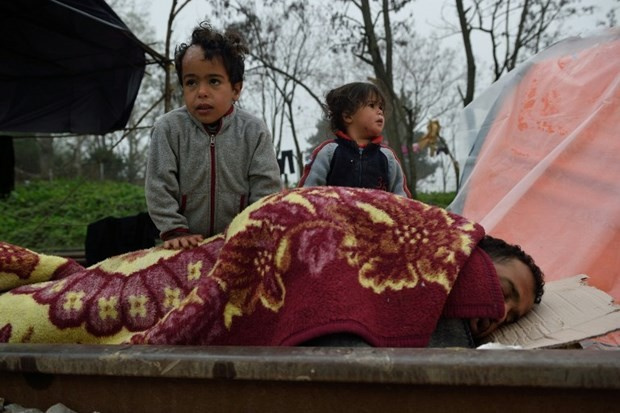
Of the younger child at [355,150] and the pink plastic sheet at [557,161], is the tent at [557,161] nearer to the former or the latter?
the pink plastic sheet at [557,161]

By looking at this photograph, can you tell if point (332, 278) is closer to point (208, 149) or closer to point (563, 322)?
point (563, 322)

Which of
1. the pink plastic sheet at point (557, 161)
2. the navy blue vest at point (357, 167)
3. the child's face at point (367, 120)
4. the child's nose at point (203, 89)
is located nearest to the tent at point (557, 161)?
the pink plastic sheet at point (557, 161)

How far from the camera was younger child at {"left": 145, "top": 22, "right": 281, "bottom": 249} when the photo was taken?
7.38 ft

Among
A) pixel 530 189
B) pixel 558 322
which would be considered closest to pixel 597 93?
pixel 530 189

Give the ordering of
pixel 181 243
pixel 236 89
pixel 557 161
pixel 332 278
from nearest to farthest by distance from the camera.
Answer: pixel 332 278, pixel 181 243, pixel 236 89, pixel 557 161

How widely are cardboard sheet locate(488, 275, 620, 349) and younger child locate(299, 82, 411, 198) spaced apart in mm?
1547

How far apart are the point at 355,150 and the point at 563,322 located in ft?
6.03

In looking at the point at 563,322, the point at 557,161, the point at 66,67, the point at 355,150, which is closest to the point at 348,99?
the point at 355,150

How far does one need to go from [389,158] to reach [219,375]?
2.38 meters

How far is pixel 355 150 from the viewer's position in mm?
3193

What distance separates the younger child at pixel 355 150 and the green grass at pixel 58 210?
6.91 metres

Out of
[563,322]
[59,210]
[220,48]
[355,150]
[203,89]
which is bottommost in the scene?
[59,210]

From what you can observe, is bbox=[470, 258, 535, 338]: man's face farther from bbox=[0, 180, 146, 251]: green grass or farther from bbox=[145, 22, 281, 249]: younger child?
bbox=[0, 180, 146, 251]: green grass

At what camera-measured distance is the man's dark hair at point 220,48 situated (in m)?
2.26
